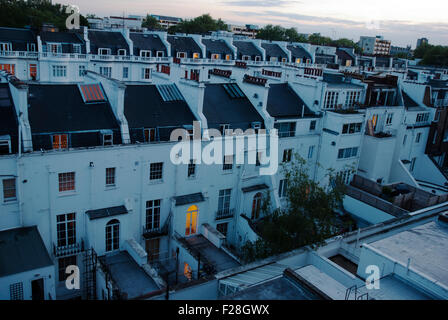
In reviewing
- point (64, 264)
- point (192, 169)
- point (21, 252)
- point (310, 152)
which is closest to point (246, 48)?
point (310, 152)

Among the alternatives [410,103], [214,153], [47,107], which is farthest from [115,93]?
[410,103]

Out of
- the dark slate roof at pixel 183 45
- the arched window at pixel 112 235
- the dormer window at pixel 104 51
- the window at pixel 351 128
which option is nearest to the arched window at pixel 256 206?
the window at pixel 351 128

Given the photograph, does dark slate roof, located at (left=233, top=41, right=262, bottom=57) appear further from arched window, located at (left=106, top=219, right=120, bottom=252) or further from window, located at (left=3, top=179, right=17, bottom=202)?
window, located at (left=3, top=179, right=17, bottom=202)

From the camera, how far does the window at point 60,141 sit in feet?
93.1

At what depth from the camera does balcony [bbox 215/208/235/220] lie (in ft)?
117

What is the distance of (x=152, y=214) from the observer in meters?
32.5

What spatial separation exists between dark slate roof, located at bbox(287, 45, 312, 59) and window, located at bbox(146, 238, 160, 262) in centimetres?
6634

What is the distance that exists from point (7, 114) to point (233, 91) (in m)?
21.7

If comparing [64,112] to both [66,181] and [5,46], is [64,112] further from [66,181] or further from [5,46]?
[5,46]

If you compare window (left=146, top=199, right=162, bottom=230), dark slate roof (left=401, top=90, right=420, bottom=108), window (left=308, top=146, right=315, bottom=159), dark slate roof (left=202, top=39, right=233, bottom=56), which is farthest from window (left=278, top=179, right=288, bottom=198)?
dark slate roof (left=202, top=39, right=233, bottom=56)

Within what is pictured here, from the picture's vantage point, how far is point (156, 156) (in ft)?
102

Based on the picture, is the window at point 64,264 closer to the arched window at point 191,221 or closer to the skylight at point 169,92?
the arched window at point 191,221

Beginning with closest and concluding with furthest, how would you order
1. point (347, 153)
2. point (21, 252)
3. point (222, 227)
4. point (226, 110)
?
point (21, 252)
point (222, 227)
point (226, 110)
point (347, 153)

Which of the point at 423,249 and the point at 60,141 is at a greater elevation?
the point at 60,141
